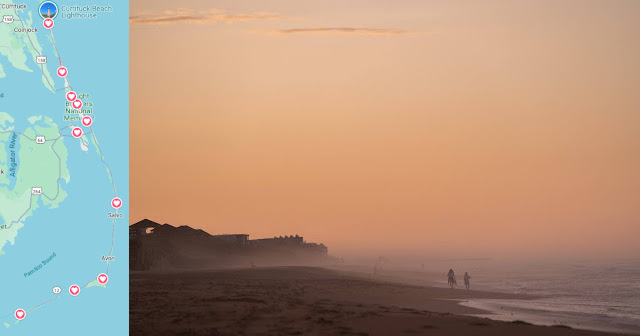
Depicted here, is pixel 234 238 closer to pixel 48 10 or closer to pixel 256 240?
pixel 256 240

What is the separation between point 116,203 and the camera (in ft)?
53.6

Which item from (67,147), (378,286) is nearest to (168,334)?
(67,147)

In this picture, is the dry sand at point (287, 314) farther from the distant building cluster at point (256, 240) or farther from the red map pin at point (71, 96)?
the distant building cluster at point (256, 240)

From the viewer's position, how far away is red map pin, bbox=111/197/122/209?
53.6ft

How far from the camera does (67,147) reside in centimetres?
1650

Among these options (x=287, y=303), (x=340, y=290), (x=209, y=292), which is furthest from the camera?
(x=340, y=290)

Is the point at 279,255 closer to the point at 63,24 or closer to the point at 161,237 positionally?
the point at 161,237

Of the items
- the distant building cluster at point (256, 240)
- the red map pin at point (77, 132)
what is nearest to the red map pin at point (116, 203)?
the red map pin at point (77, 132)

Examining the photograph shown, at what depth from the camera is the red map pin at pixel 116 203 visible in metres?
16.3

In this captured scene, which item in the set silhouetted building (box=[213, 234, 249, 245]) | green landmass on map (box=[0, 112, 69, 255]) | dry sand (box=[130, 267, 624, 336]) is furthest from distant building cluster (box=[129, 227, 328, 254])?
green landmass on map (box=[0, 112, 69, 255])

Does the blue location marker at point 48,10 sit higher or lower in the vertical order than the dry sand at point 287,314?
higher

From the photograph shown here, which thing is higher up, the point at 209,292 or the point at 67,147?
the point at 67,147

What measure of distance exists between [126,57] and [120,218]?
3.89 meters

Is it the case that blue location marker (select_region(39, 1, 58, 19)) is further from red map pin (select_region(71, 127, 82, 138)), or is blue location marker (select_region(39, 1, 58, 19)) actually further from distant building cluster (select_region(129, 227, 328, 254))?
distant building cluster (select_region(129, 227, 328, 254))
